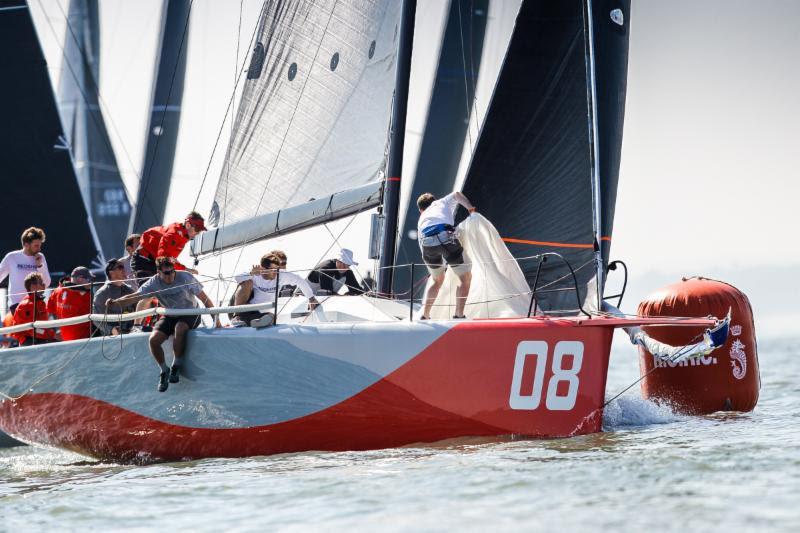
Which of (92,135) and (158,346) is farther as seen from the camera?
(92,135)

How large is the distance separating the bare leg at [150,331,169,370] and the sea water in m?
0.69

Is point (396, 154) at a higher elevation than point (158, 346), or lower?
higher

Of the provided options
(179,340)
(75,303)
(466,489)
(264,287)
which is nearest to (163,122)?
(75,303)

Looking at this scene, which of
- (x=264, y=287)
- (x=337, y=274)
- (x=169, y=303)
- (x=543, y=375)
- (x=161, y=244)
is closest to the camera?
(x=543, y=375)

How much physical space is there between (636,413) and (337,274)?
246cm

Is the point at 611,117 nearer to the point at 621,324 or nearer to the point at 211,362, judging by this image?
the point at 621,324

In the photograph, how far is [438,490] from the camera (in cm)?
558

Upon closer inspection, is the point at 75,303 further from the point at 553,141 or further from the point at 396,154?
the point at 553,141

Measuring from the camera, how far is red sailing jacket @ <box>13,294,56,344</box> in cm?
902

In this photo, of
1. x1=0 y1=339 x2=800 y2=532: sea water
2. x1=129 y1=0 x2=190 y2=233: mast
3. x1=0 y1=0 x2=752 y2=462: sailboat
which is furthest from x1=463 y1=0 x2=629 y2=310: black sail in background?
x1=129 y1=0 x2=190 y2=233: mast

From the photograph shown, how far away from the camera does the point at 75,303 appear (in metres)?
8.69

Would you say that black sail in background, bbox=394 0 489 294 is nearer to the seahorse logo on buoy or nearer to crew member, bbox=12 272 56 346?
crew member, bbox=12 272 56 346

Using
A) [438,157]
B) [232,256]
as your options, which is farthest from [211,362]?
[438,157]

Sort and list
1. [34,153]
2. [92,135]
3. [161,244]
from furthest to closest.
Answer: [92,135], [34,153], [161,244]
